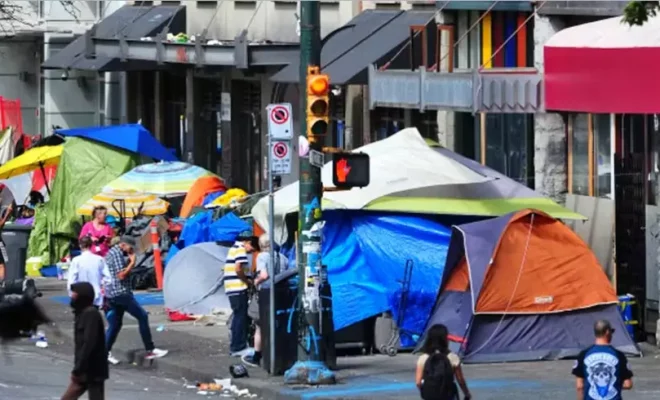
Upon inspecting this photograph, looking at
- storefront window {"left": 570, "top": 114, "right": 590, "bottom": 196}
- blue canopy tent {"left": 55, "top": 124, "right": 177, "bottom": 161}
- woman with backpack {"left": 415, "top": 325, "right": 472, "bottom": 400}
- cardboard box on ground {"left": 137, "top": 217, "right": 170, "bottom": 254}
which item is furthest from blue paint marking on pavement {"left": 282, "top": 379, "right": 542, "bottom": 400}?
blue canopy tent {"left": 55, "top": 124, "right": 177, "bottom": 161}

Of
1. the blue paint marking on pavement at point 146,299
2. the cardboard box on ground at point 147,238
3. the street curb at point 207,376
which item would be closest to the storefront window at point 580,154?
the street curb at point 207,376

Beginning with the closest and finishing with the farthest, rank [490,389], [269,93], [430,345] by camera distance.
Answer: [430,345] → [490,389] → [269,93]

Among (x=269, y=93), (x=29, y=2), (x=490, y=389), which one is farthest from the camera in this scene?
(x=29, y=2)

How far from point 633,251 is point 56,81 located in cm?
2496

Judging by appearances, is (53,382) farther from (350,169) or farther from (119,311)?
(350,169)

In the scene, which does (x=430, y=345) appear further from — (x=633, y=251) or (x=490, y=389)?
(x=633, y=251)

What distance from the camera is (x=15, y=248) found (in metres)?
29.0

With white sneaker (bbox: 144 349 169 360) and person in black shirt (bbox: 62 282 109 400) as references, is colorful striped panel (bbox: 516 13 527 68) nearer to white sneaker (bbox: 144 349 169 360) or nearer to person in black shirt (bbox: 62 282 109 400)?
white sneaker (bbox: 144 349 169 360)

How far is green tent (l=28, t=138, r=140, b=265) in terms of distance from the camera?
103 ft

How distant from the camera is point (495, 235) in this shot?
19.4 metres

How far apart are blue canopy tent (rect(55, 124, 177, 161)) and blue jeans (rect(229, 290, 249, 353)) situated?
12568 millimetres

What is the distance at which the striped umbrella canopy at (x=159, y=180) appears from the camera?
29.6 m

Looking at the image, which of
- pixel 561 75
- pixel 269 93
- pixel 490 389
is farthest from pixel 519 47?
pixel 269 93

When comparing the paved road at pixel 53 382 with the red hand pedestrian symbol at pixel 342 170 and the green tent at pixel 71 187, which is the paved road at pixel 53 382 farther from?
the green tent at pixel 71 187
